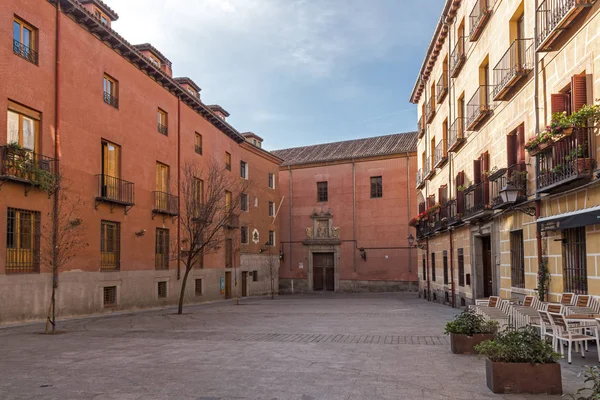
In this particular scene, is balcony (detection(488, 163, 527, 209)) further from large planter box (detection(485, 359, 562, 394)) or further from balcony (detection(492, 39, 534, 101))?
large planter box (detection(485, 359, 562, 394))

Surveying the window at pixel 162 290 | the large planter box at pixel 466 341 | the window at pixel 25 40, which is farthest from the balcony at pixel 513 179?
the window at pixel 162 290

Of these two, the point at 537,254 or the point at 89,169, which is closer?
the point at 537,254

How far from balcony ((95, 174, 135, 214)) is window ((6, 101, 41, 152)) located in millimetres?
3711

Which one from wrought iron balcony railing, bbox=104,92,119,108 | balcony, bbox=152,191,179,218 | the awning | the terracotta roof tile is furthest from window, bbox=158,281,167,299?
the terracotta roof tile

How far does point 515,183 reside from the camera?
526 inches

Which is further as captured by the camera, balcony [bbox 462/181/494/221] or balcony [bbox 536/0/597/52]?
balcony [bbox 462/181/494/221]

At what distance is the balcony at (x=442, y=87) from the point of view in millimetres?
23630

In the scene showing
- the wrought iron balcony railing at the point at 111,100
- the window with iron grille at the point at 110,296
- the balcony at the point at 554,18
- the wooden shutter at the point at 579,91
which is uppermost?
the wrought iron balcony railing at the point at 111,100

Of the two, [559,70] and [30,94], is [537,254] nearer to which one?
[559,70]

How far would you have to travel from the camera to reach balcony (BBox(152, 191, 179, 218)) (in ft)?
82.6

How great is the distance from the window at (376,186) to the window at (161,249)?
68.5 ft

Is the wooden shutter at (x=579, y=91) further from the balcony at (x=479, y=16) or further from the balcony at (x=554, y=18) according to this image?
the balcony at (x=479, y=16)

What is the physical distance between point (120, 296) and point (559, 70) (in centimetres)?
1803

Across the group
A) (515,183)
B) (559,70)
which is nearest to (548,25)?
(559,70)
